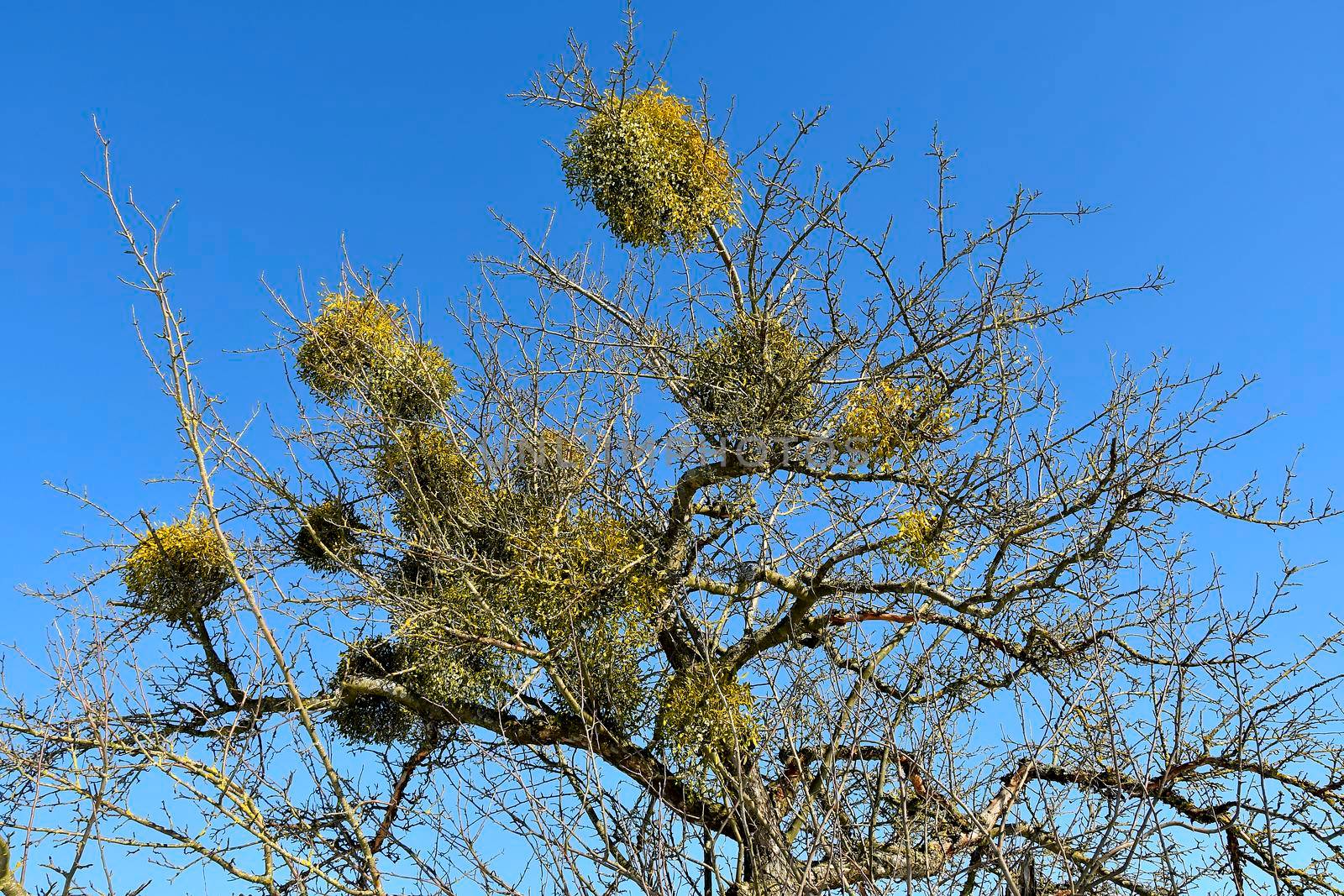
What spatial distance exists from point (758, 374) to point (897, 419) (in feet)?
2.14

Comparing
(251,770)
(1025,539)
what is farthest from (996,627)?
(251,770)

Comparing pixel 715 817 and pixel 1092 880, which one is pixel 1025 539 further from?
pixel 1092 880

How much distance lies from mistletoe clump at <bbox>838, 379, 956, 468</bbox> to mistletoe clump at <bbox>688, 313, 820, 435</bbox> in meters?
0.26

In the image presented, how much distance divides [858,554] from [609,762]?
4.85 ft

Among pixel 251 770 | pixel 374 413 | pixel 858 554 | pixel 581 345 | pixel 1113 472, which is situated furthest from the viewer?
pixel 374 413

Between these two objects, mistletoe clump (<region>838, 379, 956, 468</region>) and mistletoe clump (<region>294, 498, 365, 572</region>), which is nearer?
mistletoe clump (<region>838, 379, 956, 468</region>)

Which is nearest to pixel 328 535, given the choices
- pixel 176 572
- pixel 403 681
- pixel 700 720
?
pixel 176 572

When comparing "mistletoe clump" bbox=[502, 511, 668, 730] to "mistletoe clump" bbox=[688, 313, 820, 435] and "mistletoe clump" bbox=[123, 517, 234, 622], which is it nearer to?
"mistletoe clump" bbox=[688, 313, 820, 435]

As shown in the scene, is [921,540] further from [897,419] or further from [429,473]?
[429,473]

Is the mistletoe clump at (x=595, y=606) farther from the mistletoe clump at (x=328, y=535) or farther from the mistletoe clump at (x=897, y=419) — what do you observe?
the mistletoe clump at (x=328, y=535)

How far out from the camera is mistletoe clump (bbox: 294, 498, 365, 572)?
19.1 feet

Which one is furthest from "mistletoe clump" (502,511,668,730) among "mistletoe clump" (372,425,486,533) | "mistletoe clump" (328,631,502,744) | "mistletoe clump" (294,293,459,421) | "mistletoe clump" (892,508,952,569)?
"mistletoe clump" (294,293,459,421)

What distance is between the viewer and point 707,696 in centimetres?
430

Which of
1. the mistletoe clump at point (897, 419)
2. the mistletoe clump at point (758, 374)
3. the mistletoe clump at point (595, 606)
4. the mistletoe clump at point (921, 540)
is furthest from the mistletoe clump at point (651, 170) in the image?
the mistletoe clump at point (921, 540)
